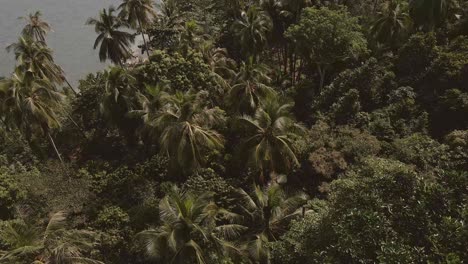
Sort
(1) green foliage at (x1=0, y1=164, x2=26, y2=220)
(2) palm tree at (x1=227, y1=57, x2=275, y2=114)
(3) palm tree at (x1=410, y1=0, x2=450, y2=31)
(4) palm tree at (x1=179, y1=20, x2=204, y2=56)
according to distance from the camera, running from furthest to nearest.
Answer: (4) palm tree at (x1=179, y1=20, x2=204, y2=56) < (3) palm tree at (x1=410, y1=0, x2=450, y2=31) < (2) palm tree at (x1=227, y1=57, x2=275, y2=114) < (1) green foliage at (x1=0, y1=164, x2=26, y2=220)

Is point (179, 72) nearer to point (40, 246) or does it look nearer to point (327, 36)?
point (327, 36)

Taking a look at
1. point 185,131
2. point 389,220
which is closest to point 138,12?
point 185,131

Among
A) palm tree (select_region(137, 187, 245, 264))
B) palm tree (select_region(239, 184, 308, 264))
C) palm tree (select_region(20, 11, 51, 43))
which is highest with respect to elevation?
palm tree (select_region(20, 11, 51, 43))

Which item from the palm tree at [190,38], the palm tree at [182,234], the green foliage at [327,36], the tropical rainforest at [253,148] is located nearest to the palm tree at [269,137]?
the tropical rainforest at [253,148]

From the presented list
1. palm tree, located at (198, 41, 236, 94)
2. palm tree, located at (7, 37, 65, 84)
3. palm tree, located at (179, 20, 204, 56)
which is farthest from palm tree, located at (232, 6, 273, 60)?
palm tree, located at (7, 37, 65, 84)

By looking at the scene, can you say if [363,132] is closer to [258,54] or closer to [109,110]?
[258,54]

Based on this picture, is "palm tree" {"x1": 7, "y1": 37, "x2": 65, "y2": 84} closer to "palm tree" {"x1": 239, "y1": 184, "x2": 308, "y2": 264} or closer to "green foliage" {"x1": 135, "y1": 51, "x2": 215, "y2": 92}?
"green foliage" {"x1": 135, "y1": 51, "x2": 215, "y2": 92}
